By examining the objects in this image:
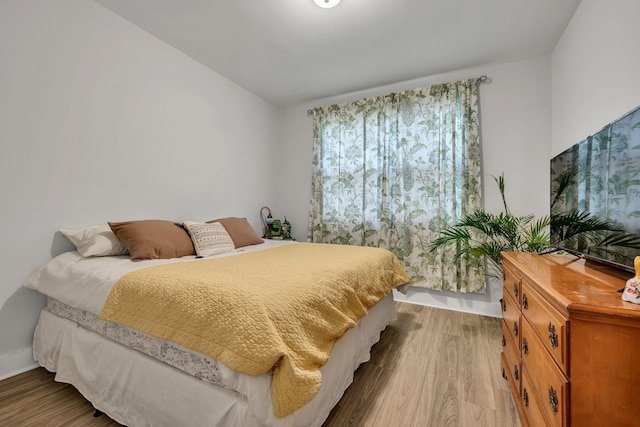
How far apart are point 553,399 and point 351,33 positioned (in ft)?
8.99

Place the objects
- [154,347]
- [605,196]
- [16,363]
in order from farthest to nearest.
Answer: [16,363] → [154,347] → [605,196]

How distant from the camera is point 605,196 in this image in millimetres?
1133

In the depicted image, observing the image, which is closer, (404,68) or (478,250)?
(478,250)

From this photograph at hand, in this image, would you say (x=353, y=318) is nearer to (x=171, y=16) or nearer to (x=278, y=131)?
(x=171, y=16)

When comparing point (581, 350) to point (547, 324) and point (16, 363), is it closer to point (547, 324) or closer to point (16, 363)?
point (547, 324)

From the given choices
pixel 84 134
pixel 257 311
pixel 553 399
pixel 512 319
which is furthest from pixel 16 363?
pixel 512 319

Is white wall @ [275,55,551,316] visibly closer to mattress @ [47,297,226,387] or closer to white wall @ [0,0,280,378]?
mattress @ [47,297,226,387]

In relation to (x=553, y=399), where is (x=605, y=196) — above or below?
above

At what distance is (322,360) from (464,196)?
252cm

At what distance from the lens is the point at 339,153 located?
3645 millimetres

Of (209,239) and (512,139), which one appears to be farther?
(512,139)

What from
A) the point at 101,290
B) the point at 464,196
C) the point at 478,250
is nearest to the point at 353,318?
the point at 101,290

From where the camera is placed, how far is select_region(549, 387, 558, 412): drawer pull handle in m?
0.85

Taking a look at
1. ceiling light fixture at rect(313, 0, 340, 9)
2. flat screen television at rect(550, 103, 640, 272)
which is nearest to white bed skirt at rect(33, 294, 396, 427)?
flat screen television at rect(550, 103, 640, 272)
